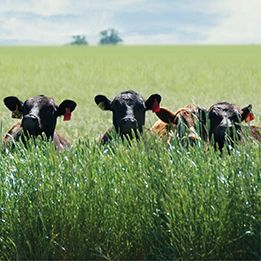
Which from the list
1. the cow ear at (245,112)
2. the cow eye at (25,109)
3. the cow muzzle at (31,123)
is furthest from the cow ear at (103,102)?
the cow ear at (245,112)

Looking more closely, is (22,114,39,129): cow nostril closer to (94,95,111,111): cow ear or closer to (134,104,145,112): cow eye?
(94,95,111,111): cow ear

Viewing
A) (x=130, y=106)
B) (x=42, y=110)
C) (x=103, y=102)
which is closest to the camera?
(x=42, y=110)

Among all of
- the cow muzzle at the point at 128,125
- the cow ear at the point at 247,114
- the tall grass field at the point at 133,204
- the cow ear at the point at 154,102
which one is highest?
the cow ear at the point at 154,102

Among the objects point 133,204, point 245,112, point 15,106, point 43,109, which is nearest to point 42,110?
point 43,109

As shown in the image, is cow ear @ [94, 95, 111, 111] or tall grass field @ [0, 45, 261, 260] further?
cow ear @ [94, 95, 111, 111]

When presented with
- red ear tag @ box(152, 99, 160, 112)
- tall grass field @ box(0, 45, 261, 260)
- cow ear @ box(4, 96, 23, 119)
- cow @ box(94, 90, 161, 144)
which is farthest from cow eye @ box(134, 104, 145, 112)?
tall grass field @ box(0, 45, 261, 260)

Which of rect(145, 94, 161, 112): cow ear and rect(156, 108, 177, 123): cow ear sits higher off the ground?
rect(145, 94, 161, 112): cow ear

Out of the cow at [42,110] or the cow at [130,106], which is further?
the cow at [130,106]

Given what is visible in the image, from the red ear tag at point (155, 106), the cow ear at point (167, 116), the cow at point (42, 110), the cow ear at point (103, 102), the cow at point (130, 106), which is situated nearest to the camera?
the cow at point (42, 110)

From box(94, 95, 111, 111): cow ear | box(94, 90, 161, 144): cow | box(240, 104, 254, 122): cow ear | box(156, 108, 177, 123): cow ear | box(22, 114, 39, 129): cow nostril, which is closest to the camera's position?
box(22, 114, 39, 129): cow nostril

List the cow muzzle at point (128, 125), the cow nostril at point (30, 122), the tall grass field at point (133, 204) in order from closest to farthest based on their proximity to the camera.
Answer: the tall grass field at point (133, 204) → the cow nostril at point (30, 122) → the cow muzzle at point (128, 125)

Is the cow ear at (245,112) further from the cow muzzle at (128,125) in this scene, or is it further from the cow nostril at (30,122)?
the cow nostril at (30,122)

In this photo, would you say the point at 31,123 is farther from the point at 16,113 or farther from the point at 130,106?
the point at 130,106

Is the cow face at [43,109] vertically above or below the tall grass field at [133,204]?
above
